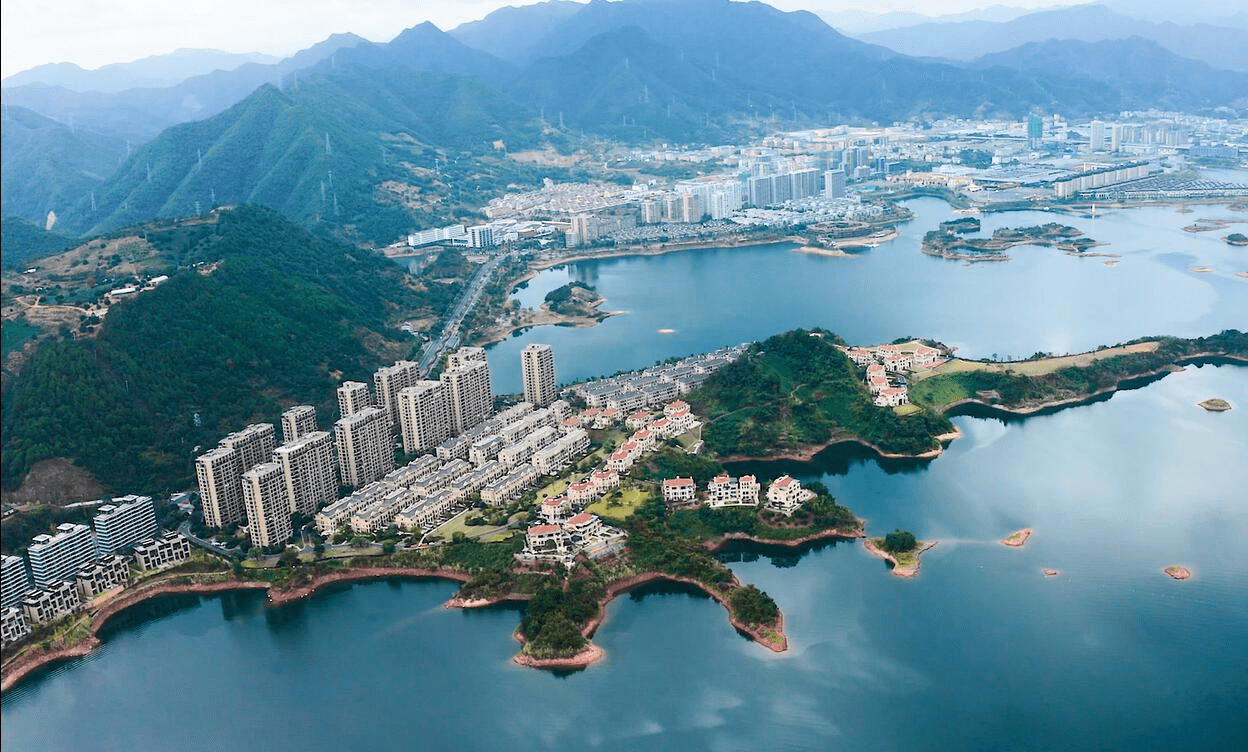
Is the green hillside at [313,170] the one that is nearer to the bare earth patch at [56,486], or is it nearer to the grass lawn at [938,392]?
the bare earth patch at [56,486]

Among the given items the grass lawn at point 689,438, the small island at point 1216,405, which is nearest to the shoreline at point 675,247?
the grass lawn at point 689,438

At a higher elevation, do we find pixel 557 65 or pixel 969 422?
pixel 557 65

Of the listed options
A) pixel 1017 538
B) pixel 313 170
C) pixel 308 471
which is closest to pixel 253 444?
pixel 308 471

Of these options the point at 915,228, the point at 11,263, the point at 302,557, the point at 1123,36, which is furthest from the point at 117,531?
the point at 1123,36

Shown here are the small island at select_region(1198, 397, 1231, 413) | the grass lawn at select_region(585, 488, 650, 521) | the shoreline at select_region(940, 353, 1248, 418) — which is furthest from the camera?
the shoreline at select_region(940, 353, 1248, 418)

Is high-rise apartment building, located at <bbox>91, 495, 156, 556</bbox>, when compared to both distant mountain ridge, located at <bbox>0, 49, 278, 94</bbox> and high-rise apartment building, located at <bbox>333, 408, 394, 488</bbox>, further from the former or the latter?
distant mountain ridge, located at <bbox>0, 49, 278, 94</bbox>

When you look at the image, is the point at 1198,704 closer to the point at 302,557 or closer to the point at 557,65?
the point at 302,557

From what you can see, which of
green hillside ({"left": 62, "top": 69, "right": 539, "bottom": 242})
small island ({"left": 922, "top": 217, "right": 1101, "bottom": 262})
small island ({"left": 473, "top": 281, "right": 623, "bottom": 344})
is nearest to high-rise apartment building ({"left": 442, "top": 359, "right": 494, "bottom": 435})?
small island ({"left": 473, "top": 281, "right": 623, "bottom": 344})

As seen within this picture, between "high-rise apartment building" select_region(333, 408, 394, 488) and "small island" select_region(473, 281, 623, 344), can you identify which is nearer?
"high-rise apartment building" select_region(333, 408, 394, 488)
